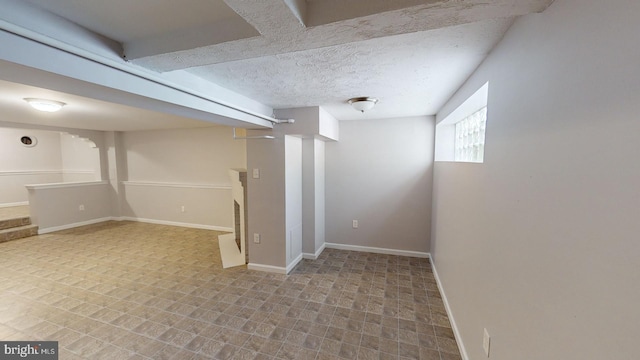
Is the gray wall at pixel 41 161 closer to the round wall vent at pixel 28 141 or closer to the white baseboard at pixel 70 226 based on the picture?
the round wall vent at pixel 28 141

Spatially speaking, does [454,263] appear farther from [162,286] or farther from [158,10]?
[162,286]

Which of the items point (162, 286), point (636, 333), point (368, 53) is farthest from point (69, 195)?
point (636, 333)

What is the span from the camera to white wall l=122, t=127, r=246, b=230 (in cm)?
496

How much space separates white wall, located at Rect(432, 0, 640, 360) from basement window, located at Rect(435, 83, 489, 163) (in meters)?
0.48

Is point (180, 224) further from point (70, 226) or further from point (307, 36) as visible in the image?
point (307, 36)

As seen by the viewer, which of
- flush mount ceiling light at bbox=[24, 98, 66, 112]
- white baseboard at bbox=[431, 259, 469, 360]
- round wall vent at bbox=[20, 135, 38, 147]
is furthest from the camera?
round wall vent at bbox=[20, 135, 38, 147]

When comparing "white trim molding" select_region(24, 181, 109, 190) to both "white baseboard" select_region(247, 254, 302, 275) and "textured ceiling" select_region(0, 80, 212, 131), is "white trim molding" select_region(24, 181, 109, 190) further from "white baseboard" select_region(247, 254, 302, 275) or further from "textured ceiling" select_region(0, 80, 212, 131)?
"white baseboard" select_region(247, 254, 302, 275)

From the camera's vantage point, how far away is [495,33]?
1.21 meters

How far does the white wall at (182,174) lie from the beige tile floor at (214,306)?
146cm

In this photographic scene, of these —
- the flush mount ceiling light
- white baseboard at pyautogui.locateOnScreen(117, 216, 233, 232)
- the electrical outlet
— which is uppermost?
the flush mount ceiling light

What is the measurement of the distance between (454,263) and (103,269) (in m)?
4.37

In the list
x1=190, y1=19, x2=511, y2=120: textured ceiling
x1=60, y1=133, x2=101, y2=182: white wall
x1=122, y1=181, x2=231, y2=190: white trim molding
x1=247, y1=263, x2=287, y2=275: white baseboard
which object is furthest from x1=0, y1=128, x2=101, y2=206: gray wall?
x1=190, y1=19, x2=511, y2=120: textured ceiling

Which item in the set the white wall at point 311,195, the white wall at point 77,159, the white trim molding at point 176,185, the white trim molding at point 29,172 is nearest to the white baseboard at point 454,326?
the white wall at point 311,195

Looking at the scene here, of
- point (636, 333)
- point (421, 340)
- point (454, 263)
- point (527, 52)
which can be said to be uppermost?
point (527, 52)
